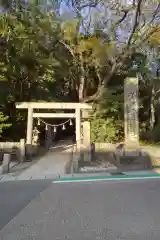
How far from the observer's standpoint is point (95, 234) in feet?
14.3

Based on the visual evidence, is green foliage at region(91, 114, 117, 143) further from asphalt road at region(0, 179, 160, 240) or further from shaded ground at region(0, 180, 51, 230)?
asphalt road at region(0, 179, 160, 240)

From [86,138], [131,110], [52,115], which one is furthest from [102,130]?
[52,115]

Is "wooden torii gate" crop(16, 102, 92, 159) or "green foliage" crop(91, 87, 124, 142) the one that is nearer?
"wooden torii gate" crop(16, 102, 92, 159)

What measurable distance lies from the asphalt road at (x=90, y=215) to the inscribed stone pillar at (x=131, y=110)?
8285mm

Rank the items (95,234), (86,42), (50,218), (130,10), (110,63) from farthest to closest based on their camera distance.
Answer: (110,63)
(86,42)
(130,10)
(50,218)
(95,234)

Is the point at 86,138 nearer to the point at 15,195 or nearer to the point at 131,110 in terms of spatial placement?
the point at 131,110

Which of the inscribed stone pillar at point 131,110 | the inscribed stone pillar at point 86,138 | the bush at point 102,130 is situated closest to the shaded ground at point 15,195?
the inscribed stone pillar at point 86,138

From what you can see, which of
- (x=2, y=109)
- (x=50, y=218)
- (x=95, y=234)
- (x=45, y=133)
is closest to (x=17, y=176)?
(x=50, y=218)

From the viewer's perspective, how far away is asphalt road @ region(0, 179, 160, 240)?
438 cm

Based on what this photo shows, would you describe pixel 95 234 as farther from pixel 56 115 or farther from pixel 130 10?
pixel 130 10

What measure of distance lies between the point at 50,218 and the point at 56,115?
10.9 metres

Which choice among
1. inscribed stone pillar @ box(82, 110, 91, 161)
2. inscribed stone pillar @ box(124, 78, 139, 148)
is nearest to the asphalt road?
inscribed stone pillar @ box(82, 110, 91, 161)

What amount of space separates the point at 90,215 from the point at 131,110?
1172cm

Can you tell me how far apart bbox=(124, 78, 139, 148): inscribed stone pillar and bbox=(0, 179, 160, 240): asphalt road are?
8.29 metres
